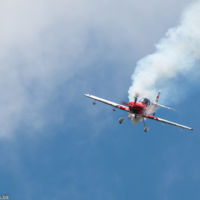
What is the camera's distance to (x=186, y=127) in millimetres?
74062

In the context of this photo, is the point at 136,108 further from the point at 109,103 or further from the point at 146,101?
the point at 109,103

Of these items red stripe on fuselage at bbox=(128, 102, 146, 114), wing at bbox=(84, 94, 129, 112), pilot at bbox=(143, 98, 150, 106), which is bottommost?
red stripe on fuselage at bbox=(128, 102, 146, 114)

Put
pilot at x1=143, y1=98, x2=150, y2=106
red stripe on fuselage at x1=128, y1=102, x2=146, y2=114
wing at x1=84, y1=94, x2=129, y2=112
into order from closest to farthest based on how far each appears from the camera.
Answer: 1. red stripe on fuselage at x1=128, y1=102, x2=146, y2=114
2. pilot at x1=143, y1=98, x2=150, y2=106
3. wing at x1=84, y1=94, x2=129, y2=112

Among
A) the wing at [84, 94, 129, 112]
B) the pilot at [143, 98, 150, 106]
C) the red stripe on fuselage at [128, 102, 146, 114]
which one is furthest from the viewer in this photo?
the wing at [84, 94, 129, 112]

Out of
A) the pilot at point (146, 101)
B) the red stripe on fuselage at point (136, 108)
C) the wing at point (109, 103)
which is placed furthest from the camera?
the wing at point (109, 103)

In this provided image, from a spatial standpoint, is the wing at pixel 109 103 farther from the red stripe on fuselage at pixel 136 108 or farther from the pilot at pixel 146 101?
the red stripe on fuselage at pixel 136 108

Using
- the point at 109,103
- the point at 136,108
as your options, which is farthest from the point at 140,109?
the point at 109,103

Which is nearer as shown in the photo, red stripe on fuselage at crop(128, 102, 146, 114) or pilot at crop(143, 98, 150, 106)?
red stripe on fuselage at crop(128, 102, 146, 114)

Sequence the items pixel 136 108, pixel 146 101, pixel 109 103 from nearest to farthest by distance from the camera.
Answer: pixel 136 108
pixel 146 101
pixel 109 103

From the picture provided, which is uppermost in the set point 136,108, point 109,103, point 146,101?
point 109,103

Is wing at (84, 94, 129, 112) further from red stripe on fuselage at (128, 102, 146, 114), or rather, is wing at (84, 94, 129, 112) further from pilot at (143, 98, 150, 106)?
red stripe on fuselage at (128, 102, 146, 114)

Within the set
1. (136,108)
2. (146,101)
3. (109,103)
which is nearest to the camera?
(136,108)

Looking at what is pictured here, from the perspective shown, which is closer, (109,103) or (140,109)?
(140,109)

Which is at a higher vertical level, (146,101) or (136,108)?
(146,101)
